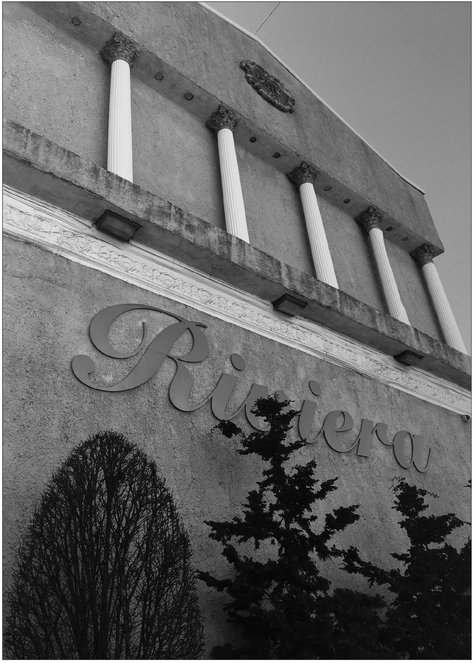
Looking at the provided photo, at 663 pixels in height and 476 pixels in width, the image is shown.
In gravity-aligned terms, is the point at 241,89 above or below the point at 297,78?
below

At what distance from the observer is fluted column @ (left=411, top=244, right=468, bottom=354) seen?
1559cm

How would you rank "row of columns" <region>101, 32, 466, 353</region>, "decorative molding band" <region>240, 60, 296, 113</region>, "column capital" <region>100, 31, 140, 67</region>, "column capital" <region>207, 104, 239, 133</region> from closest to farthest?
"row of columns" <region>101, 32, 466, 353</region> → "column capital" <region>100, 31, 140, 67</region> → "column capital" <region>207, 104, 239, 133</region> → "decorative molding band" <region>240, 60, 296, 113</region>

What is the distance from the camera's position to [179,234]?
838 cm

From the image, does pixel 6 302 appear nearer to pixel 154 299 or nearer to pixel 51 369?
pixel 51 369

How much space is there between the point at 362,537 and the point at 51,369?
4914 millimetres

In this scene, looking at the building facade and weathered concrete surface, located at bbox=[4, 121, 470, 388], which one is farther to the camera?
weathered concrete surface, located at bbox=[4, 121, 470, 388]

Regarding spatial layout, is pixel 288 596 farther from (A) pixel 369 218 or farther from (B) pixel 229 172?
(A) pixel 369 218

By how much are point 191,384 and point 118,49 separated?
7.27 meters

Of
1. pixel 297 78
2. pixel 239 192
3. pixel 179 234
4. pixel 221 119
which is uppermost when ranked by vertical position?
pixel 297 78

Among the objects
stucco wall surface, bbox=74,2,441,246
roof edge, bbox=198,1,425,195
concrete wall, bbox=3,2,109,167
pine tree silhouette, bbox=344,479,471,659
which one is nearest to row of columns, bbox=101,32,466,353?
concrete wall, bbox=3,2,109,167

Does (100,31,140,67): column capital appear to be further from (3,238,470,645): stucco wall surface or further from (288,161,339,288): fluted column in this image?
(3,238,470,645): stucco wall surface

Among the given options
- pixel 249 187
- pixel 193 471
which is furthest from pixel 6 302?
pixel 249 187

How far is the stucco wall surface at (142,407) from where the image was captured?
19.7 feet

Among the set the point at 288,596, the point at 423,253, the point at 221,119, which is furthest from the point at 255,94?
the point at 288,596
